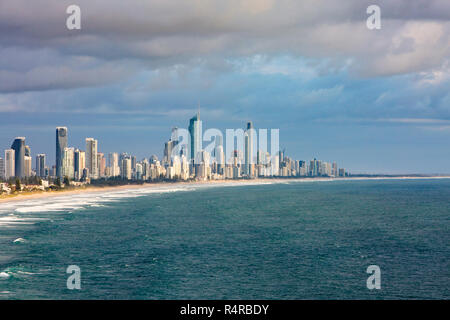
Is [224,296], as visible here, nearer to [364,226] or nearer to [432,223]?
[364,226]

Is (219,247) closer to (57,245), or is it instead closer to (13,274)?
(57,245)
